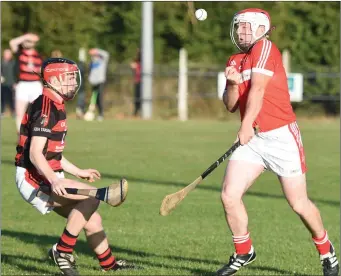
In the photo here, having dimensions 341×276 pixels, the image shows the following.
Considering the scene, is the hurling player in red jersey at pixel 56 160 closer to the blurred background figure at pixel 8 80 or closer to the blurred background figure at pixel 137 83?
the blurred background figure at pixel 8 80

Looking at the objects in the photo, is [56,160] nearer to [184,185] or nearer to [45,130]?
[45,130]

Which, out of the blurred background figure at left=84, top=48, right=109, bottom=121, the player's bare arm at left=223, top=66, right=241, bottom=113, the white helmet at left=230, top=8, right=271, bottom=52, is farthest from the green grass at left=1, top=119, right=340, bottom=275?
the blurred background figure at left=84, top=48, right=109, bottom=121

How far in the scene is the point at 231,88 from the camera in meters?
7.91

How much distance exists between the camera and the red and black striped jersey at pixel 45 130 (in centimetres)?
773

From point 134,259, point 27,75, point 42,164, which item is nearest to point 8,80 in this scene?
point 27,75

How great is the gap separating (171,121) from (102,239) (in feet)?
80.2

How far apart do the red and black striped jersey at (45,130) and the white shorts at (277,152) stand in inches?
54.3

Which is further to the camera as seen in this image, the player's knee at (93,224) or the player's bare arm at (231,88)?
the player's knee at (93,224)

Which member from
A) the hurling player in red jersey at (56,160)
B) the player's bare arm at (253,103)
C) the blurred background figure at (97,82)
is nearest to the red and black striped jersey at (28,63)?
the hurling player in red jersey at (56,160)

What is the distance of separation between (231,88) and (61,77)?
131 centimetres

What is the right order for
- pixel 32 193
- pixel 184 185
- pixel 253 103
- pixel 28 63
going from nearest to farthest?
pixel 253 103, pixel 32 193, pixel 184 185, pixel 28 63

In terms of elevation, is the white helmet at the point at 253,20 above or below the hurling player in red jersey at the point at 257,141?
above

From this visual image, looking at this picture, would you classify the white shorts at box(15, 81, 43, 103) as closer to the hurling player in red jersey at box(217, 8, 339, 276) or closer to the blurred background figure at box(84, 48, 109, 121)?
the hurling player in red jersey at box(217, 8, 339, 276)

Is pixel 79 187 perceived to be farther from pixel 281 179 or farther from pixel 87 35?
pixel 87 35
